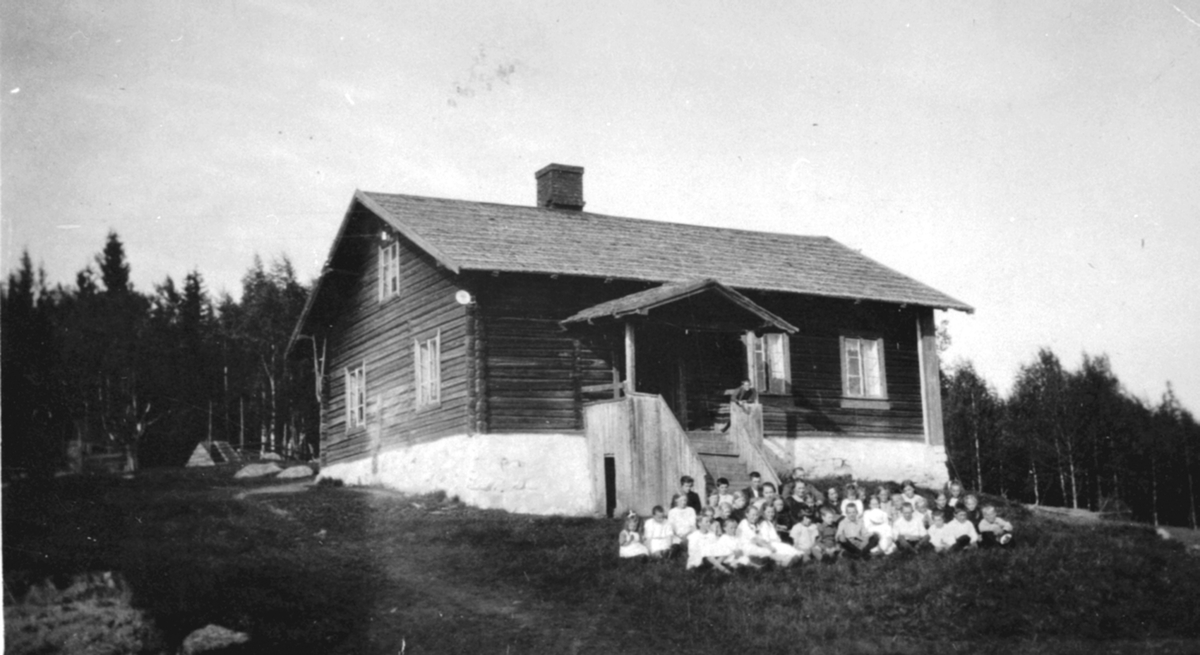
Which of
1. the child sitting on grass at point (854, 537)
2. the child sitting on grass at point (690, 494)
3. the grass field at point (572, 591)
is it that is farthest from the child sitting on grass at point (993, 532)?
the child sitting on grass at point (690, 494)

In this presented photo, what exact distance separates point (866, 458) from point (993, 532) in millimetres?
9392

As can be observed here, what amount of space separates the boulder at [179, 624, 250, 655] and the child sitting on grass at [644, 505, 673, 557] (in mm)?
5589

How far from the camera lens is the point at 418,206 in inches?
967

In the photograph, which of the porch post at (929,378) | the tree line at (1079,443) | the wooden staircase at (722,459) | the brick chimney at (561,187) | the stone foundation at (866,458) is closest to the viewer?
the wooden staircase at (722,459)

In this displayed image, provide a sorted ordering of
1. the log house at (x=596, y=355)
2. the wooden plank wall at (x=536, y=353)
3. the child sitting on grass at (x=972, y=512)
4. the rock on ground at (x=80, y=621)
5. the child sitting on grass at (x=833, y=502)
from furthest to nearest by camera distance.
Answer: the wooden plank wall at (x=536, y=353)
the log house at (x=596, y=355)
the child sitting on grass at (x=833, y=502)
the child sitting on grass at (x=972, y=512)
the rock on ground at (x=80, y=621)

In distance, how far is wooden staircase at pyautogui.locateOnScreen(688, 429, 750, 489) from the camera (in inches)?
807

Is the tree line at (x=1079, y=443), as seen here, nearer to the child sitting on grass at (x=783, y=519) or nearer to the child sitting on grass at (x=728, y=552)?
the child sitting on grass at (x=783, y=519)

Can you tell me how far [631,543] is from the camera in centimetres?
1566

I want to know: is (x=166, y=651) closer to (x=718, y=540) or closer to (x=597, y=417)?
(x=718, y=540)

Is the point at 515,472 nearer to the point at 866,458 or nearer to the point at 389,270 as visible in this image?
the point at 389,270

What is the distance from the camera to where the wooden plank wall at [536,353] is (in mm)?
21688

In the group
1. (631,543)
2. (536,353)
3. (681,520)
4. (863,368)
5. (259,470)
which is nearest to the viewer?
(631,543)

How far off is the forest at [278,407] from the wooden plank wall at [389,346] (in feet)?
57.9

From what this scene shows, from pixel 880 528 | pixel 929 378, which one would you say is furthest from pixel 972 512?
pixel 929 378
